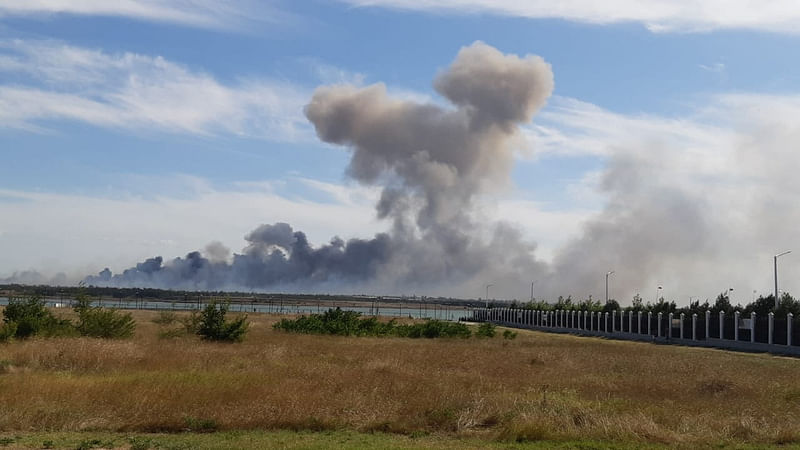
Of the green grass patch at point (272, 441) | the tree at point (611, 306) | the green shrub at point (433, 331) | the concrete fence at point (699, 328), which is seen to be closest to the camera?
the green grass patch at point (272, 441)

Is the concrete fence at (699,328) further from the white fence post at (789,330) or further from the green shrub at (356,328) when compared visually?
the green shrub at (356,328)

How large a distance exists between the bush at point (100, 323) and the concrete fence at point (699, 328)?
44640mm

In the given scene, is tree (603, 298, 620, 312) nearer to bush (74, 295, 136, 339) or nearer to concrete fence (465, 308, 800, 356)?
concrete fence (465, 308, 800, 356)

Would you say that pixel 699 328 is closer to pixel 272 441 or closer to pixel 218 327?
pixel 218 327

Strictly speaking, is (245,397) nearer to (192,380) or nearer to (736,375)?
(192,380)

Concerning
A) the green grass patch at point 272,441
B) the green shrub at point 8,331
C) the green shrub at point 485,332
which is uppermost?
the green shrub at point 8,331

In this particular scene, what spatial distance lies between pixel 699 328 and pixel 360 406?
67.4 meters

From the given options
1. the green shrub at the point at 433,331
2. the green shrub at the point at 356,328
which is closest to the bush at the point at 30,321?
the green shrub at the point at 356,328

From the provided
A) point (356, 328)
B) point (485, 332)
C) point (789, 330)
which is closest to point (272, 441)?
point (356, 328)

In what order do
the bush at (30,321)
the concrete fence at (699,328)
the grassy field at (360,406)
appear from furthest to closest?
1. the concrete fence at (699,328)
2. the bush at (30,321)
3. the grassy field at (360,406)

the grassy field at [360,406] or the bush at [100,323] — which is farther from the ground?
the bush at [100,323]

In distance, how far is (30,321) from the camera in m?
36.9

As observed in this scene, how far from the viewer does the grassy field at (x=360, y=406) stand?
15.5 m

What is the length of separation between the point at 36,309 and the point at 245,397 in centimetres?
2517
